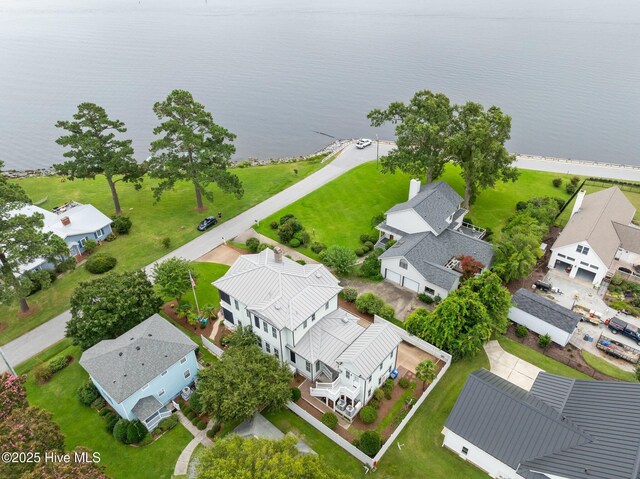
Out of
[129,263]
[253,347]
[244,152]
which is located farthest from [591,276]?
[244,152]

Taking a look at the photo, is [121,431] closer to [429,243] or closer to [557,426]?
[557,426]

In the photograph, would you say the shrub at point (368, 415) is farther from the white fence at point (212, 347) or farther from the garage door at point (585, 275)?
the garage door at point (585, 275)

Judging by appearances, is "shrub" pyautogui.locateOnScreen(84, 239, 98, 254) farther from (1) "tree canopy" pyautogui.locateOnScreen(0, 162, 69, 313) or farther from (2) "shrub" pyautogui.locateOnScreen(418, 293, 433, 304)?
(2) "shrub" pyautogui.locateOnScreen(418, 293, 433, 304)

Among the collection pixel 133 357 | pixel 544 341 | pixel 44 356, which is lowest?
pixel 44 356

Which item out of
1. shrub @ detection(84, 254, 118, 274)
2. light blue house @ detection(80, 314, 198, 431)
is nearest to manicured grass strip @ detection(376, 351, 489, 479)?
light blue house @ detection(80, 314, 198, 431)

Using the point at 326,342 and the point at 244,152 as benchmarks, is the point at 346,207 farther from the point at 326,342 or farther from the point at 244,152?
the point at 244,152

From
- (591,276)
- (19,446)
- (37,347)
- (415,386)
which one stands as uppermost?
(591,276)

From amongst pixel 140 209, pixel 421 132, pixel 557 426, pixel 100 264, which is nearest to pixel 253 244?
pixel 100 264
